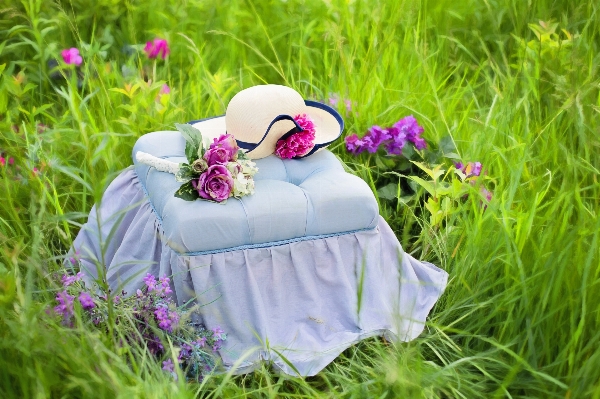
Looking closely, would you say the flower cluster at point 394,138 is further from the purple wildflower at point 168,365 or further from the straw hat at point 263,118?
the purple wildflower at point 168,365

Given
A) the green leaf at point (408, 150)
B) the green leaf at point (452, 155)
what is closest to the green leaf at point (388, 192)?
the green leaf at point (408, 150)

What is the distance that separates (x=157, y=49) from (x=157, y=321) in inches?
63.9

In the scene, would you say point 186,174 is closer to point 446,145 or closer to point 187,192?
point 187,192

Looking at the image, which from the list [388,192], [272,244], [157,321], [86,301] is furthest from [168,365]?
[388,192]

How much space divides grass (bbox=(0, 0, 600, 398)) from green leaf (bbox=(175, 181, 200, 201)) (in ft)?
0.72

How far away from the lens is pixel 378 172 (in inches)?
104

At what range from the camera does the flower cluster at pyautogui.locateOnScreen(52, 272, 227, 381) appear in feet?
5.93

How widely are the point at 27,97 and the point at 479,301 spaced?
2147mm

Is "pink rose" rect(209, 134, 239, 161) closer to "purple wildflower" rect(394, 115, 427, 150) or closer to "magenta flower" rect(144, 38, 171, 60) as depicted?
"purple wildflower" rect(394, 115, 427, 150)

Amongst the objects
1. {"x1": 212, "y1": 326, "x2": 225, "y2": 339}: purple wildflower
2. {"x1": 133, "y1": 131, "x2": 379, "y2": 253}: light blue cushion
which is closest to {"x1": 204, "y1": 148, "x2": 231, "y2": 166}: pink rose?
{"x1": 133, "y1": 131, "x2": 379, "y2": 253}: light blue cushion

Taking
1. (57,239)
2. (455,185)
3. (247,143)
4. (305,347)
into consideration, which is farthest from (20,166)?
(455,185)

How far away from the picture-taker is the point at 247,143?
2213mm

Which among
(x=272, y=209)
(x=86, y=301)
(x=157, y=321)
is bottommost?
(x=157, y=321)

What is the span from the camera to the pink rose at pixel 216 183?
1904 mm
